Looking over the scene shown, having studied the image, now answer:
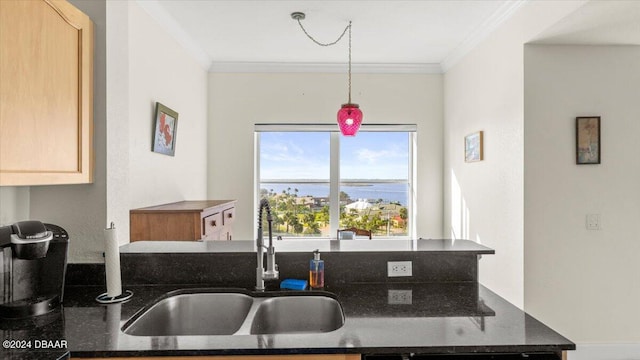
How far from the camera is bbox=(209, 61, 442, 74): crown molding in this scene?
4410 millimetres

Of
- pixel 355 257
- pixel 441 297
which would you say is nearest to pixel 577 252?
pixel 441 297

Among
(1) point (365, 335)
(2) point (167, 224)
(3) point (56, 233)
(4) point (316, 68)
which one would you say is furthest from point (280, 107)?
(1) point (365, 335)

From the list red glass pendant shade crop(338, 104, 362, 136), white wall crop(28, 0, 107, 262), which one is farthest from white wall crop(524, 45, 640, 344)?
white wall crop(28, 0, 107, 262)

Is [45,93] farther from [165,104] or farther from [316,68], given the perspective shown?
[316,68]

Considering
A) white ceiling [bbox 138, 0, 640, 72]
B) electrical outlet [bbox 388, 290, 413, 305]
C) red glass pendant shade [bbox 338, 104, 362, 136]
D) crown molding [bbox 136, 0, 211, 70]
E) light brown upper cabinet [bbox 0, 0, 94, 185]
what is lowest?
electrical outlet [bbox 388, 290, 413, 305]

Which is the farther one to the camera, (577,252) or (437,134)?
(437,134)

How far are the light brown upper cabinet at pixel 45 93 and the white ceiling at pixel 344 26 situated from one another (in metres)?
1.64

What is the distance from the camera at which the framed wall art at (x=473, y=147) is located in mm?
3413

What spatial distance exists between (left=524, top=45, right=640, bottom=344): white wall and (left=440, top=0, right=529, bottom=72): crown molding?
399 mm

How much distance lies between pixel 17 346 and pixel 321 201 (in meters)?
3.71

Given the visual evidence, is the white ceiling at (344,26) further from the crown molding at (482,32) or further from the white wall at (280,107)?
the white wall at (280,107)

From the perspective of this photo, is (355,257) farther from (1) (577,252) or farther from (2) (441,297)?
(1) (577,252)

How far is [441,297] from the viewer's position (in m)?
1.45

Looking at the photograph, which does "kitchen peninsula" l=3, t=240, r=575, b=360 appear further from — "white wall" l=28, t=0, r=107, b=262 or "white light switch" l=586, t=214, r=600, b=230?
"white light switch" l=586, t=214, r=600, b=230
